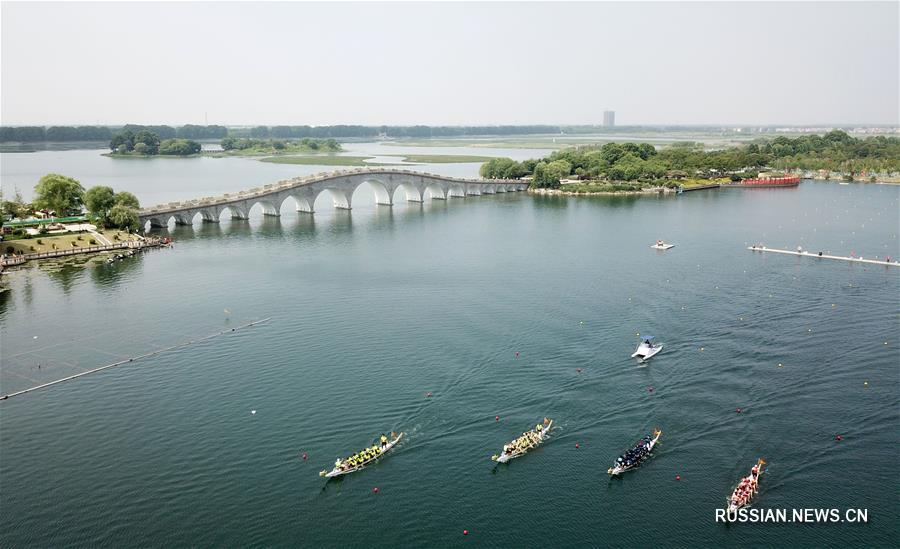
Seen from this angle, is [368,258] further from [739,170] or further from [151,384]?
[739,170]

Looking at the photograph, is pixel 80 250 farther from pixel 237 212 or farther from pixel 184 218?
pixel 237 212

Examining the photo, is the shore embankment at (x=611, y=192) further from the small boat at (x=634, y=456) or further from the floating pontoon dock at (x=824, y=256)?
the small boat at (x=634, y=456)

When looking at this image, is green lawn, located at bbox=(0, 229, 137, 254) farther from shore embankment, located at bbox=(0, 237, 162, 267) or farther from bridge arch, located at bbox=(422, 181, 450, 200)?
bridge arch, located at bbox=(422, 181, 450, 200)

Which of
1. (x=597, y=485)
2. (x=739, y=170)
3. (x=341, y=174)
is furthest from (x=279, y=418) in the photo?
(x=739, y=170)

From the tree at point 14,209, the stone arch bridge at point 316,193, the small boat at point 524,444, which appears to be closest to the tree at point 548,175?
the stone arch bridge at point 316,193

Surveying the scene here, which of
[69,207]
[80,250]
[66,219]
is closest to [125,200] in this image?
[66,219]

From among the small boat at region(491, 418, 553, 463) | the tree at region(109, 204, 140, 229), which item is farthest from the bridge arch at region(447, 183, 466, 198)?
the small boat at region(491, 418, 553, 463)
